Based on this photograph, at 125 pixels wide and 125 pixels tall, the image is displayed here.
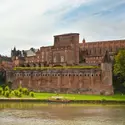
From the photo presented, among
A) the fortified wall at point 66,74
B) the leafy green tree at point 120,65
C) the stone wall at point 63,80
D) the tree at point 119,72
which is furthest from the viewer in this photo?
the stone wall at point 63,80

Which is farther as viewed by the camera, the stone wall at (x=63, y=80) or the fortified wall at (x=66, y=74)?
the stone wall at (x=63, y=80)

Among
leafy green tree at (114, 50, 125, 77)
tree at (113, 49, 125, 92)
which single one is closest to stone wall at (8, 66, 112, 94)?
tree at (113, 49, 125, 92)

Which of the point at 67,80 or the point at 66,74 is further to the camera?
the point at 66,74

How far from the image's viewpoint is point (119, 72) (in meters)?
70.6

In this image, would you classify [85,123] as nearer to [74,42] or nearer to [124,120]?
[124,120]

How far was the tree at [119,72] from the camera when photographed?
229 feet

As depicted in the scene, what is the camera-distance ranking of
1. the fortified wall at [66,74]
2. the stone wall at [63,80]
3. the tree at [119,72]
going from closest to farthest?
the tree at [119,72] → the fortified wall at [66,74] → the stone wall at [63,80]

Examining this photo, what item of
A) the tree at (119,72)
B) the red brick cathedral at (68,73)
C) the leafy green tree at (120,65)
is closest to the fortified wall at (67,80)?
the red brick cathedral at (68,73)

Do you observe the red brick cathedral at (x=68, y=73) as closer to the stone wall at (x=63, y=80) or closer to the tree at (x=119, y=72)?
the stone wall at (x=63, y=80)

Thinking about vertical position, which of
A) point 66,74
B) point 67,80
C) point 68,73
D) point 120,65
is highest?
point 120,65

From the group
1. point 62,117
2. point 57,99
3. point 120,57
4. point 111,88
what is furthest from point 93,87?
point 62,117

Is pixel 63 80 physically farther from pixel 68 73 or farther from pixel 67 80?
pixel 68 73

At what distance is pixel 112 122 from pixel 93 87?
3910 cm

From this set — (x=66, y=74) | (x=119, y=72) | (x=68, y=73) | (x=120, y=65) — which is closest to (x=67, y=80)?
(x=66, y=74)
